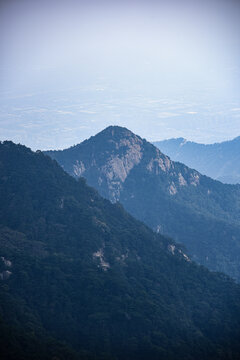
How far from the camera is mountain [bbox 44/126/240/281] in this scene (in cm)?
10150

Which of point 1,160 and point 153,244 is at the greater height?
point 1,160

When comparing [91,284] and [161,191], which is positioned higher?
[161,191]

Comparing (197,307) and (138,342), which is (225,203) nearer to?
(197,307)

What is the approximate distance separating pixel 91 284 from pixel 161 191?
51104mm

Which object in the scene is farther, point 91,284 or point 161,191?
point 161,191

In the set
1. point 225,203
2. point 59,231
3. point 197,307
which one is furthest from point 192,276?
point 225,203

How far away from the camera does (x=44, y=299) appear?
6219 cm

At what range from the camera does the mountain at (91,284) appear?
5716cm

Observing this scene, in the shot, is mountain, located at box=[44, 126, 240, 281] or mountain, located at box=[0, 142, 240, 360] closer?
mountain, located at box=[0, 142, 240, 360]

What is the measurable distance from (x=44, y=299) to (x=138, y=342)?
1143cm

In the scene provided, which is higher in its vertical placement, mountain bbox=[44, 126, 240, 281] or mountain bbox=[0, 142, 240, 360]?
mountain bbox=[44, 126, 240, 281]

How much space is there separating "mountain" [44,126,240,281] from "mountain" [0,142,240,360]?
791 inches

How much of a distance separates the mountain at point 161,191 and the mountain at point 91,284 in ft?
65.9

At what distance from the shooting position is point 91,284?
64.8 metres
